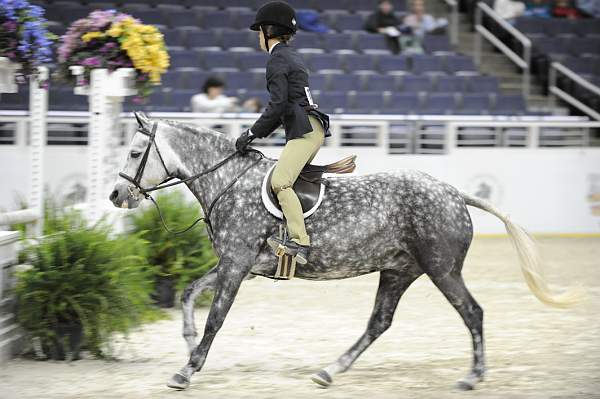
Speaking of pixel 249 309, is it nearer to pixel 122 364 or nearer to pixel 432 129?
pixel 122 364

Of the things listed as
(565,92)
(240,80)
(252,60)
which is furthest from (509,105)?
(240,80)

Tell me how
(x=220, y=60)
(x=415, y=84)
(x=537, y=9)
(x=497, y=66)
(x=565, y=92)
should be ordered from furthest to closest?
(x=537, y=9), (x=497, y=66), (x=565, y=92), (x=415, y=84), (x=220, y=60)

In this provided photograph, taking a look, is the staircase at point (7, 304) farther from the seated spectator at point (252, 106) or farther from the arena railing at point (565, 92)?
the arena railing at point (565, 92)

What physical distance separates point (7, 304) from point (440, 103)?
9.90 metres

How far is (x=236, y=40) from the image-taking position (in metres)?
15.1

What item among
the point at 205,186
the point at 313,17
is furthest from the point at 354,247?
the point at 313,17

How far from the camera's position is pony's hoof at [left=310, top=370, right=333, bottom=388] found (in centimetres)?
573

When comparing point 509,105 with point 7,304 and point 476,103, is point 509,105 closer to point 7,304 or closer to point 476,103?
point 476,103

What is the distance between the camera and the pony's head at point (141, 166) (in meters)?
5.86

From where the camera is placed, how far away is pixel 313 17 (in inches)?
607

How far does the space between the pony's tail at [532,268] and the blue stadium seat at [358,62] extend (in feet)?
30.2

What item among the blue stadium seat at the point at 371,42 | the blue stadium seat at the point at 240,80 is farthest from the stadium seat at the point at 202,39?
the blue stadium seat at the point at 371,42

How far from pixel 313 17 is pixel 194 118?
4.00 metres

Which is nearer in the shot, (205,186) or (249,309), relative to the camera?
(205,186)
